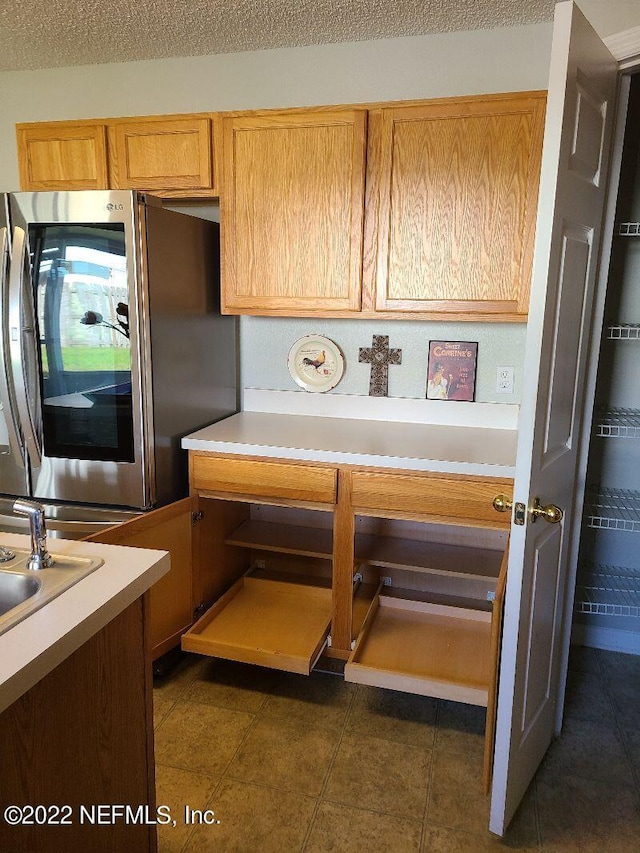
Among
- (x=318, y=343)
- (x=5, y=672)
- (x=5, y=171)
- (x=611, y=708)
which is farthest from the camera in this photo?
(x=5, y=171)

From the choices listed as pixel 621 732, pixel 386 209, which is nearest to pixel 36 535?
pixel 386 209

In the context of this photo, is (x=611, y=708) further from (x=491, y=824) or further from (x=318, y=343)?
(x=318, y=343)

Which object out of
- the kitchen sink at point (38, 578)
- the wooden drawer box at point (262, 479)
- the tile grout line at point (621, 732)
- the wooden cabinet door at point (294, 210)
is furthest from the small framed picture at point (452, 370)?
the kitchen sink at point (38, 578)

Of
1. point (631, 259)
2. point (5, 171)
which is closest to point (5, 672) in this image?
point (631, 259)

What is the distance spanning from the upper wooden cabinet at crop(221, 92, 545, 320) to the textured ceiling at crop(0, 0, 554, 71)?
34cm

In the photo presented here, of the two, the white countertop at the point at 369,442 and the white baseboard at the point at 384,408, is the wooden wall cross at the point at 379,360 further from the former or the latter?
the white countertop at the point at 369,442

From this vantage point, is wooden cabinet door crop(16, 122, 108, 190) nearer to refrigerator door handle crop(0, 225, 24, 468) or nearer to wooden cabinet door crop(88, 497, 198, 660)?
refrigerator door handle crop(0, 225, 24, 468)

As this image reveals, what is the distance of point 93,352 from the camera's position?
2.08 meters

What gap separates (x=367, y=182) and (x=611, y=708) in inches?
82.2

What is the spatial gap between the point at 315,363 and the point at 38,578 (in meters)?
1.72

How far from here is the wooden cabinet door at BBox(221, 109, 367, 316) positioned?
220 cm

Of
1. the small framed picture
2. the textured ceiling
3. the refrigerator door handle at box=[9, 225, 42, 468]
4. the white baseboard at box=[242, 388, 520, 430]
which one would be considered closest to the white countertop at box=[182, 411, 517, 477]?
the white baseboard at box=[242, 388, 520, 430]

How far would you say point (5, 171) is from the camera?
9.51 feet

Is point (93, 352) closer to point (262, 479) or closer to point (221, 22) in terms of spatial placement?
point (262, 479)
